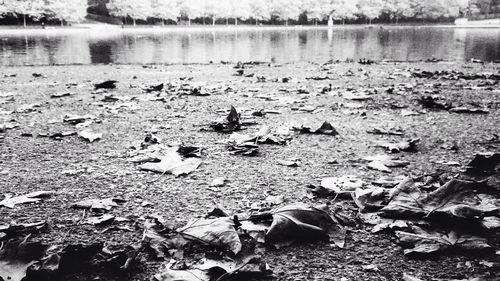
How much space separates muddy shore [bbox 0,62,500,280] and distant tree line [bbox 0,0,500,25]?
73.7 m

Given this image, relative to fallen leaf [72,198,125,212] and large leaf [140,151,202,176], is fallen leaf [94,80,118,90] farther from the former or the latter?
fallen leaf [72,198,125,212]

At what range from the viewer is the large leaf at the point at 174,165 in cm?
286

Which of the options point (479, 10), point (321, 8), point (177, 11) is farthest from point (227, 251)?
point (479, 10)

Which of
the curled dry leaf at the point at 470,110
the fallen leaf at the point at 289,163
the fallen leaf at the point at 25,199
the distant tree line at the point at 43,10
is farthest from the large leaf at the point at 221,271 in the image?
the distant tree line at the point at 43,10

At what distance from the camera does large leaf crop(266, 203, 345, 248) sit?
1.86m

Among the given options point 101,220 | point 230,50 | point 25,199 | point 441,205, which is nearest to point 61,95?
point 25,199

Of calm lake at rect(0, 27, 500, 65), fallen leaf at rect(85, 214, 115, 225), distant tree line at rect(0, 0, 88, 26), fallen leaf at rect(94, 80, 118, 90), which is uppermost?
distant tree line at rect(0, 0, 88, 26)

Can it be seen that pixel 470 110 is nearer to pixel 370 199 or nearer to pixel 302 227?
pixel 370 199

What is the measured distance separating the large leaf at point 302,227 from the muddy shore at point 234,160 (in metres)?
0.07

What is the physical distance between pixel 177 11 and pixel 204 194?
85535 millimetres

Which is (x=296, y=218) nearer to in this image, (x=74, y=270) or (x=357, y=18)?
(x=74, y=270)

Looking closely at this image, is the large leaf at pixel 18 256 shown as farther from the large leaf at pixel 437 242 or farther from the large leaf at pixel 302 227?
the large leaf at pixel 437 242

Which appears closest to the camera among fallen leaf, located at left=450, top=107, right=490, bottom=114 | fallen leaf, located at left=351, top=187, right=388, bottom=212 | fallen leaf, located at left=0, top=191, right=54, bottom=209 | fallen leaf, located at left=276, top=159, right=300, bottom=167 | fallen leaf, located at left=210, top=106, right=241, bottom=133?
fallen leaf, located at left=351, top=187, right=388, bottom=212

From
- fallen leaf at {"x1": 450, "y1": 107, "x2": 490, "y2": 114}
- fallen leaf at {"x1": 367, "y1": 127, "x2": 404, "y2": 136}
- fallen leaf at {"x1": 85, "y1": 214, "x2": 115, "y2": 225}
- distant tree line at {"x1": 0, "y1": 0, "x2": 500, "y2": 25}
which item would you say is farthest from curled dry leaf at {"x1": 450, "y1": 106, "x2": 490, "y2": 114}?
distant tree line at {"x1": 0, "y1": 0, "x2": 500, "y2": 25}
